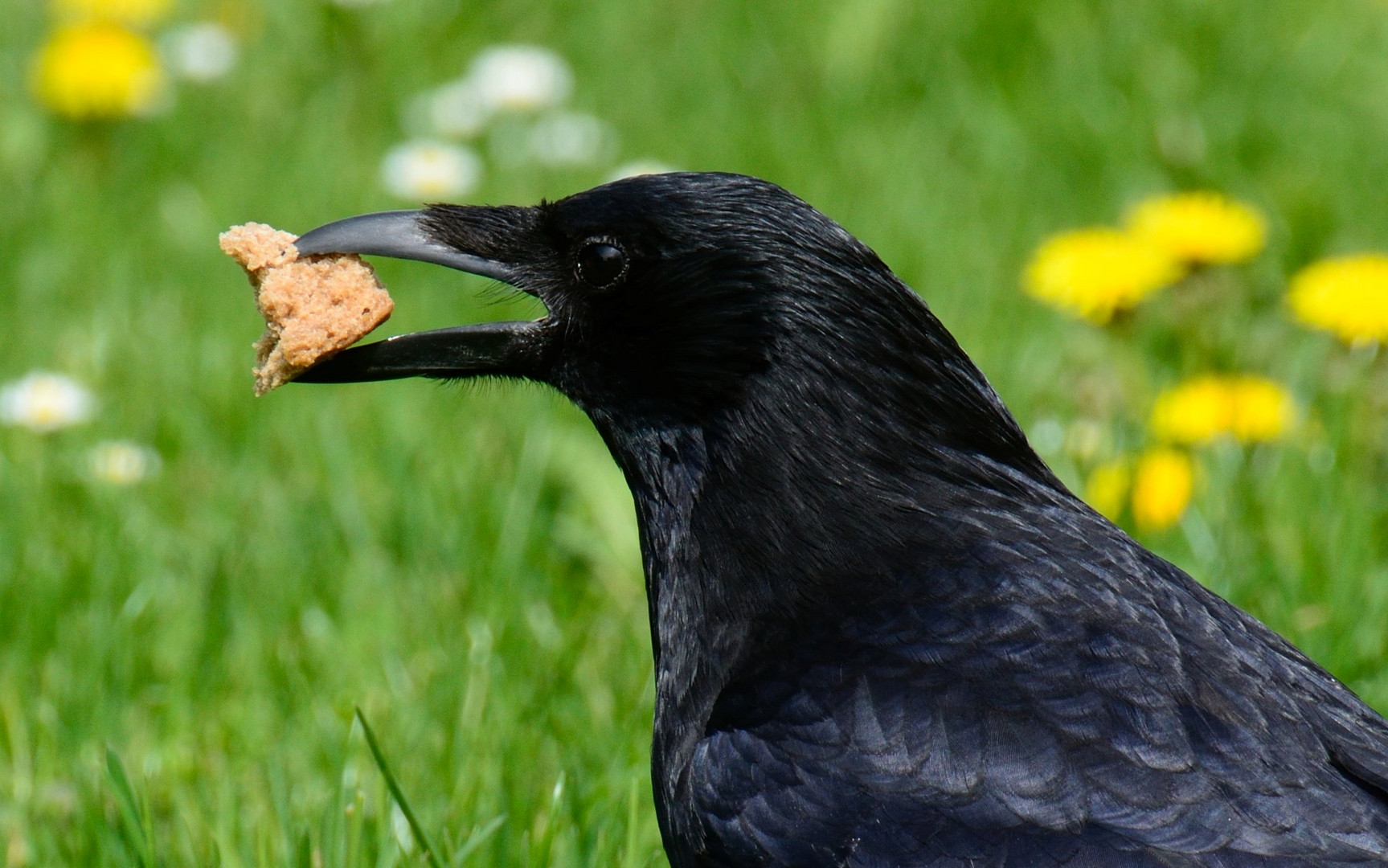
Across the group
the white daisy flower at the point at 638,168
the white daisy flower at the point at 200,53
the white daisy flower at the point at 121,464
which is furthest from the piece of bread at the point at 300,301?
the white daisy flower at the point at 200,53

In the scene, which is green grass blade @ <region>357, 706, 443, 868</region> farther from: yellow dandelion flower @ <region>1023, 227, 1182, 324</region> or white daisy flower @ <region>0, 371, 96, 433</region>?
yellow dandelion flower @ <region>1023, 227, 1182, 324</region>

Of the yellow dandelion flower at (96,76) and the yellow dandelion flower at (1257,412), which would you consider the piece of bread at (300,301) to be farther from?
the yellow dandelion flower at (96,76)

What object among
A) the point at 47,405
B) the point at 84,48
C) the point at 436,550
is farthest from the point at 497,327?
the point at 84,48

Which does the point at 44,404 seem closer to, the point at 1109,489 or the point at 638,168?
the point at 638,168

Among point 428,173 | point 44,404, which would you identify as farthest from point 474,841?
point 428,173

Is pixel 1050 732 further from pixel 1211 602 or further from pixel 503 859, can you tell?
pixel 503 859

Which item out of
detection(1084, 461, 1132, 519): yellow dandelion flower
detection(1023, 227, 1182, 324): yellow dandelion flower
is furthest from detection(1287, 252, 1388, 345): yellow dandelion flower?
detection(1084, 461, 1132, 519): yellow dandelion flower
